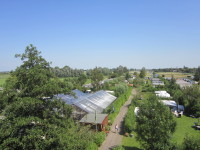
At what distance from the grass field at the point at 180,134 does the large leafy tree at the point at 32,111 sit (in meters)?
9.29

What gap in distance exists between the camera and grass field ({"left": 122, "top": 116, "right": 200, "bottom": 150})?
15055 mm

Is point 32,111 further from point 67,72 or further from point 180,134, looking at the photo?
point 67,72

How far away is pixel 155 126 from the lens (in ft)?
36.9

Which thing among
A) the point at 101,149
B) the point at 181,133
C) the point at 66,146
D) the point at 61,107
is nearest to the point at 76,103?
the point at 101,149

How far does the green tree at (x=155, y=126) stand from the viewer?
35.9 feet

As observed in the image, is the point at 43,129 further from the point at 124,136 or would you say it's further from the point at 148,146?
the point at 124,136

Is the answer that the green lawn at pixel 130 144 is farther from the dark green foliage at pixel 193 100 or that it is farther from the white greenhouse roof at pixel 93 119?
the dark green foliage at pixel 193 100

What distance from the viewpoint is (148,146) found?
1177 centimetres

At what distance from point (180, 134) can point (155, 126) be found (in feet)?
33.5

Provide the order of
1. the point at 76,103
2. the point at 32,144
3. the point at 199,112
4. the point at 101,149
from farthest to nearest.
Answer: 1. the point at 199,112
2. the point at 76,103
3. the point at 101,149
4. the point at 32,144

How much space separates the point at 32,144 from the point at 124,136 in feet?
42.9

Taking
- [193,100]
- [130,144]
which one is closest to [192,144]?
[130,144]

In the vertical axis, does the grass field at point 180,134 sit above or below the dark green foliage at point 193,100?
below

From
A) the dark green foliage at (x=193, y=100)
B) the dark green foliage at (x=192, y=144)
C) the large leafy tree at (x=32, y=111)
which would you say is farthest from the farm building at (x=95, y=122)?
the dark green foliage at (x=193, y=100)
